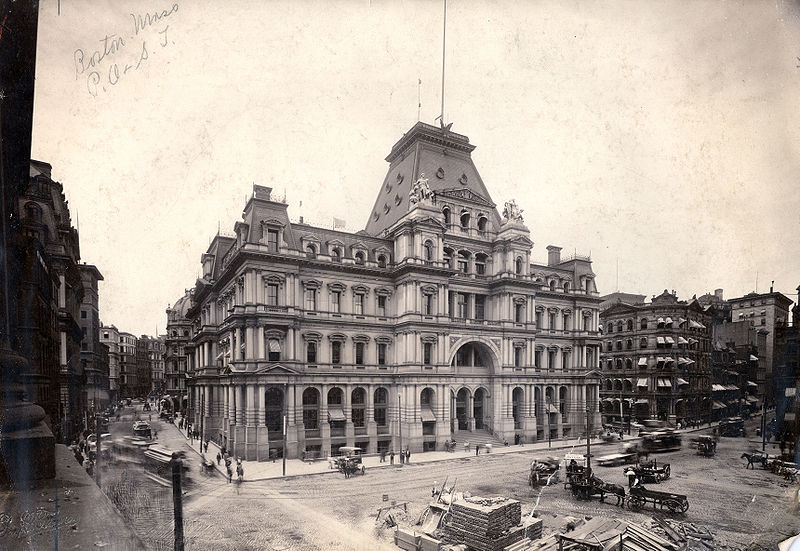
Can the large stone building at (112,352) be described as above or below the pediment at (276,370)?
above

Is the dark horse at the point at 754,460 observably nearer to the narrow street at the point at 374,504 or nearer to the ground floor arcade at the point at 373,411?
the narrow street at the point at 374,504

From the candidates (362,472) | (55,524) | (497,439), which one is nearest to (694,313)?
(497,439)

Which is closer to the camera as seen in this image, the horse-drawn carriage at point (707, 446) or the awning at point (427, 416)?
the horse-drawn carriage at point (707, 446)

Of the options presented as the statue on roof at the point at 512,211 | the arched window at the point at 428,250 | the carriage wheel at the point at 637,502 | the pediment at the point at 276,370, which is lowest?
the carriage wheel at the point at 637,502

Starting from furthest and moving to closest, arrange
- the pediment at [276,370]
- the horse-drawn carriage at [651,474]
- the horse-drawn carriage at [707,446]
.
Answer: the horse-drawn carriage at [707,446], the pediment at [276,370], the horse-drawn carriage at [651,474]

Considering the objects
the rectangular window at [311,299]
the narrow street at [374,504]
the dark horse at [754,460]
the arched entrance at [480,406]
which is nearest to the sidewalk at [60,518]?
the narrow street at [374,504]

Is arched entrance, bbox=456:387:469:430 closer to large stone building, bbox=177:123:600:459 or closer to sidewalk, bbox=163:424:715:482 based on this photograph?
large stone building, bbox=177:123:600:459

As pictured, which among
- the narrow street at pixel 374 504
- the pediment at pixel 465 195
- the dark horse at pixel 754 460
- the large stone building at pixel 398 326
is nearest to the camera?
→ the narrow street at pixel 374 504

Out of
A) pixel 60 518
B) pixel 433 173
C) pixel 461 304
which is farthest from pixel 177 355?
pixel 60 518
